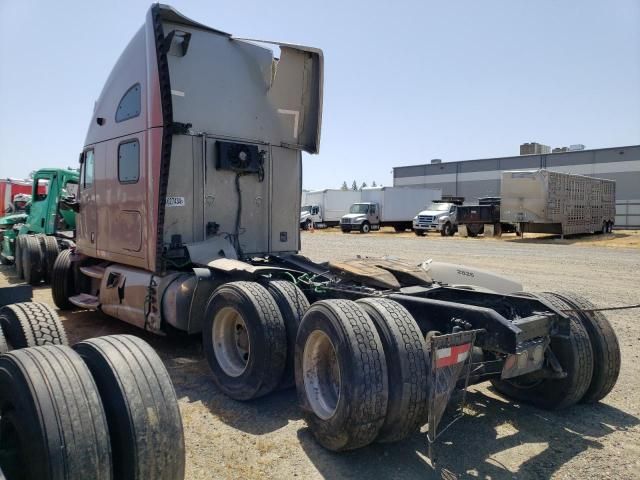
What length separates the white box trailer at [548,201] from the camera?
2548 cm

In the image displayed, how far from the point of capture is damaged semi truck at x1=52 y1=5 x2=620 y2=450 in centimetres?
348

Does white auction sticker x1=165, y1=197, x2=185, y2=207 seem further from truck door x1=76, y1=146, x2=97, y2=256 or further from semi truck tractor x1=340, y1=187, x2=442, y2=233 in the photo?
semi truck tractor x1=340, y1=187, x2=442, y2=233

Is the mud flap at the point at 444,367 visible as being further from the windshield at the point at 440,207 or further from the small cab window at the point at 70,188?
the windshield at the point at 440,207

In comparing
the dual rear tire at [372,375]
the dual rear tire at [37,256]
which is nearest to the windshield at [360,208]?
the dual rear tire at [37,256]

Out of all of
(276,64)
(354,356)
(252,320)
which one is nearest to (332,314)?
(354,356)

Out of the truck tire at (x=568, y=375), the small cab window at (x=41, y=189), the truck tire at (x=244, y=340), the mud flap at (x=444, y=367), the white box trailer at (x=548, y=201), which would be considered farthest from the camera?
the white box trailer at (x=548, y=201)

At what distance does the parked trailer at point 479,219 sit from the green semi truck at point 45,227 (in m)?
23.0

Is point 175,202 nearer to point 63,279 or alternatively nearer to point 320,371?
point 320,371

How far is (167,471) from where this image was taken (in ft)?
8.27

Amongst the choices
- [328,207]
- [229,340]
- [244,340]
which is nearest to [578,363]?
[244,340]

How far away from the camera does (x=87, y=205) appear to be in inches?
312

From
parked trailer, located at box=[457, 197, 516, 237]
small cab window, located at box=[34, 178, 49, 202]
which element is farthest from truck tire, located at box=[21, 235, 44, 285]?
parked trailer, located at box=[457, 197, 516, 237]

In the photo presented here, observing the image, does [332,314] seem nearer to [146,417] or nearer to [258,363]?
[258,363]

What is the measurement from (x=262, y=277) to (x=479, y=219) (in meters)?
26.9
